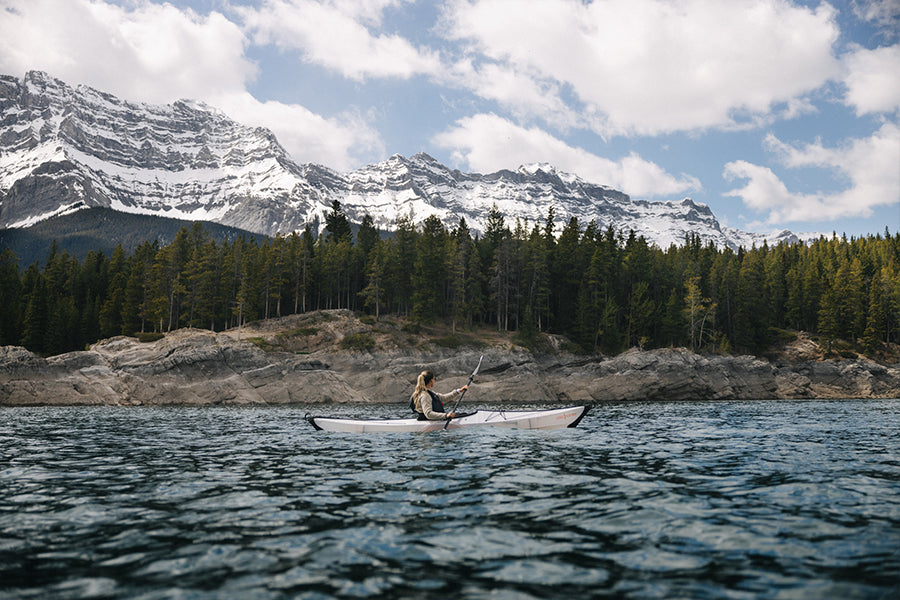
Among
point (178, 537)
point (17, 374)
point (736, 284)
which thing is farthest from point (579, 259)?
point (178, 537)

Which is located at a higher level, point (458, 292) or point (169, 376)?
point (458, 292)

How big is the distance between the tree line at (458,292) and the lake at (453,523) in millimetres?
61035

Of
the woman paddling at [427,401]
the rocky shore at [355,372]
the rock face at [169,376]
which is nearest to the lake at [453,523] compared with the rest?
the woman paddling at [427,401]

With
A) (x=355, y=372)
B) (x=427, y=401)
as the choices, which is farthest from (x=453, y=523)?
(x=355, y=372)

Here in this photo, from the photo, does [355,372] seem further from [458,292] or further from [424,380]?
[424,380]

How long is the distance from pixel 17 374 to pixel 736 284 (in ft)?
312

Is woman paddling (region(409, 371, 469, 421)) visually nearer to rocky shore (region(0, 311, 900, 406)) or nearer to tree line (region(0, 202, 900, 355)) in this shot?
rocky shore (region(0, 311, 900, 406))

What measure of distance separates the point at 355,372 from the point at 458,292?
23.1 m

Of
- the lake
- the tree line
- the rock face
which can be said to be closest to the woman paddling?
the lake

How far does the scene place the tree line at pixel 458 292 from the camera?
80750 millimetres

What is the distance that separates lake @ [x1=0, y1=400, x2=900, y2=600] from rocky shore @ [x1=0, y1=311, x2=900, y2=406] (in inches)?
1583

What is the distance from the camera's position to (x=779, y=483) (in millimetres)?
11117

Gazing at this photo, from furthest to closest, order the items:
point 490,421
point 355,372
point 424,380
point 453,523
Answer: point 355,372, point 490,421, point 424,380, point 453,523

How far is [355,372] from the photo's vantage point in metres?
63.5
